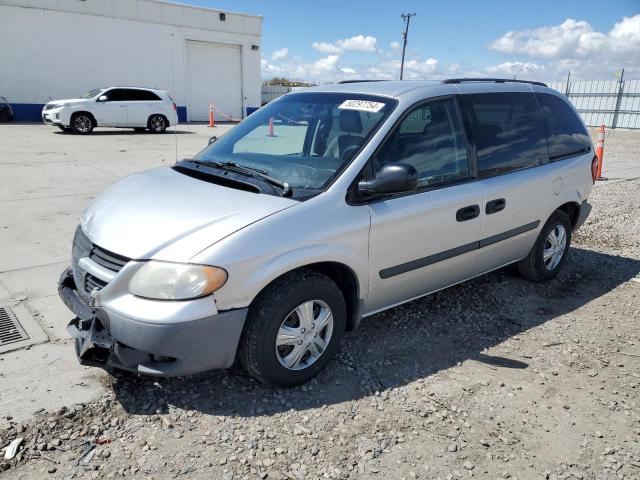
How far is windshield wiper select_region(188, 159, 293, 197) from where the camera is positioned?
9.77 feet

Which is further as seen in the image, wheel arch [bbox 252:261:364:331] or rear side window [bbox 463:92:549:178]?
rear side window [bbox 463:92:549:178]

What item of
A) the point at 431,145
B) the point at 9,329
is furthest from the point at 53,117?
the point at 431,145

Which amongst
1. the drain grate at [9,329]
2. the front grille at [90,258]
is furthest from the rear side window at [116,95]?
the front grille at [90,258]

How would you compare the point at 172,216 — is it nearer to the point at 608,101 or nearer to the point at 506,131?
the point at 506,131

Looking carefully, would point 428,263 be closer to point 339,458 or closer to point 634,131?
point 339,458

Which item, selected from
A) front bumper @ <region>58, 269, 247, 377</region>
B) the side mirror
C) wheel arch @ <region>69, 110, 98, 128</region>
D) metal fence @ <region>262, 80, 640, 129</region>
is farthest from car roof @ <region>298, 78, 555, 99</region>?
metal fence @ <region>262, 80, 640, 129</region>

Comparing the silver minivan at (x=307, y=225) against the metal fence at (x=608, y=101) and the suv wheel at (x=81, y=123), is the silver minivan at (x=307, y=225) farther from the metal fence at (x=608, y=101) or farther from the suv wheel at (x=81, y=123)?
the metal fence at (x=608, y=101)

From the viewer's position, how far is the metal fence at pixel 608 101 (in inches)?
1089

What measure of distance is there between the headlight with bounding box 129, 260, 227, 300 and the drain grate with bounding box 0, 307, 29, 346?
1.60 meters

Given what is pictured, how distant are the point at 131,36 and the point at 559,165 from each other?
25313mm

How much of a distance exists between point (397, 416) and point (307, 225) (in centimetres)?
120

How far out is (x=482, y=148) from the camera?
12.6 feet

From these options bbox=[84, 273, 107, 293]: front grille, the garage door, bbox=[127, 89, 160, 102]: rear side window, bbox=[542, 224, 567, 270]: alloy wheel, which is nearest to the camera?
bbox=[84, 273, 107, 293]: front grille

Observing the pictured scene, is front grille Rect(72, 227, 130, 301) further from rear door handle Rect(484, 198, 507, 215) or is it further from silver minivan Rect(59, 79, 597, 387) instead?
rear door handle Rect(484, 198, 507, 215)
